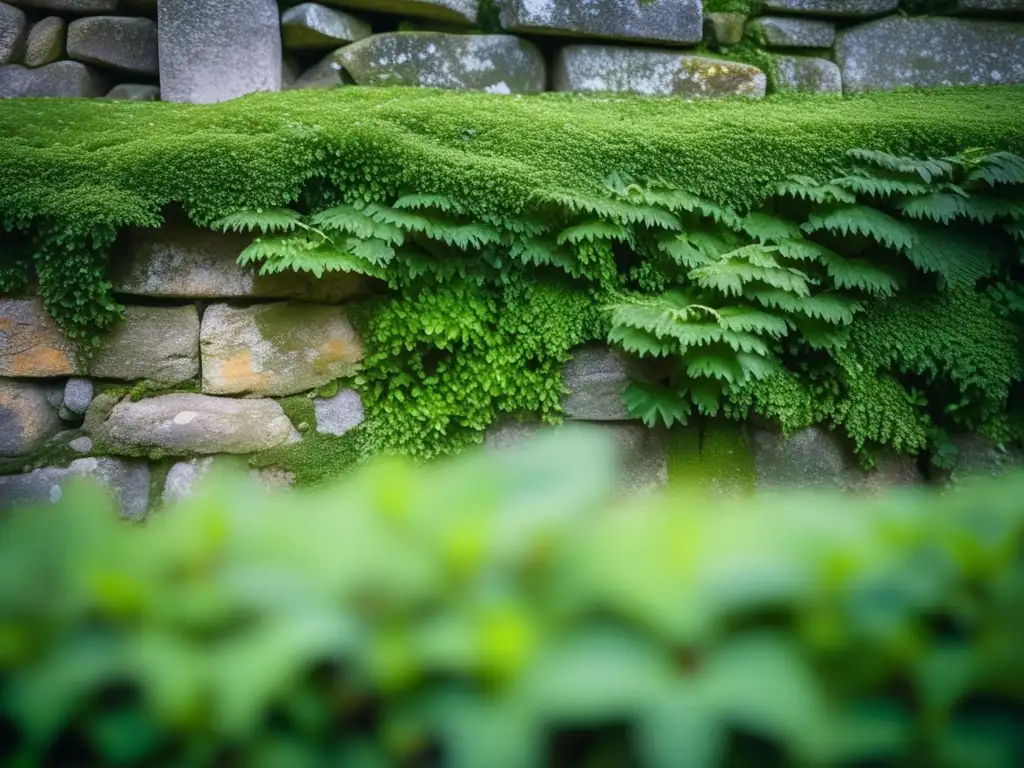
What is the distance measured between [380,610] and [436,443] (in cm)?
266

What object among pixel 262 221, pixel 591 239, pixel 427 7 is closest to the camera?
pixel 262 221

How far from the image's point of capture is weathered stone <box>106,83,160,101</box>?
166 inches

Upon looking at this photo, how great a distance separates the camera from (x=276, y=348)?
10.8 ft

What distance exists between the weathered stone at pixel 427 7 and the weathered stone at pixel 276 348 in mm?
2237

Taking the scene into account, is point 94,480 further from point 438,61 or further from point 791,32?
point 791,32

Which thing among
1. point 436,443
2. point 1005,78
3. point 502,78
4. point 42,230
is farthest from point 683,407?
point 1005,78

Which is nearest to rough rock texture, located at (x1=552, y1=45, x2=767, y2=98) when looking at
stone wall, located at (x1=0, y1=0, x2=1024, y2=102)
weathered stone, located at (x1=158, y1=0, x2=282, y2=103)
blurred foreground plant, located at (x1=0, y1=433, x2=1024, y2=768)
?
stone wall, located at (x1=0, y1=0, x2=1024, y2=102)

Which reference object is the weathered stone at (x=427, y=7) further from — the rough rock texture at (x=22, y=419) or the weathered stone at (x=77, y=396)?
the rough rock texture at (x=22, y=419)

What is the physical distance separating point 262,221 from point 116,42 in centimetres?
230

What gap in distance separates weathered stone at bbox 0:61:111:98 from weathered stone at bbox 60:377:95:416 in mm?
2169

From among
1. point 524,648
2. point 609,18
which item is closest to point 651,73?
point 609,18

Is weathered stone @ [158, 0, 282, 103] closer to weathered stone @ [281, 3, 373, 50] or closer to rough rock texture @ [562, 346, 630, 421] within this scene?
weathered stone @ [281, 3, 373, 50]

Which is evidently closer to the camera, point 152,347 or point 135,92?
point 152,347

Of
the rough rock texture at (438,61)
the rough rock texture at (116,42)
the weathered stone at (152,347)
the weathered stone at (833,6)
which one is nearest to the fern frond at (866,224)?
the weathered stone at (833,6)
